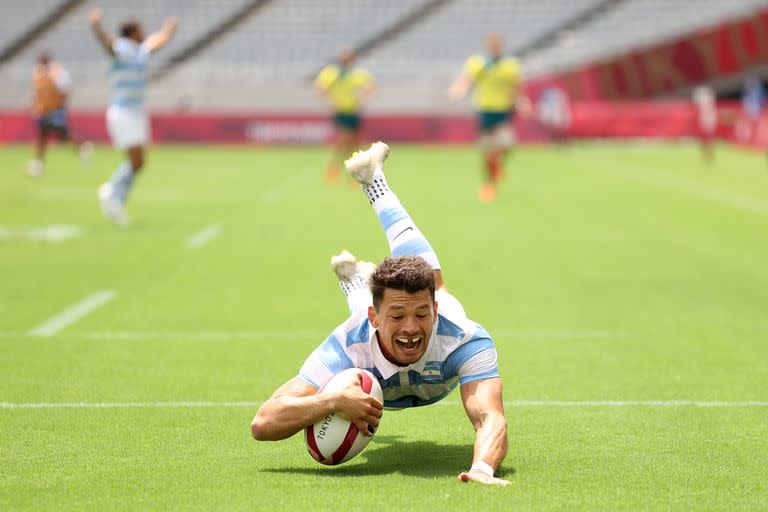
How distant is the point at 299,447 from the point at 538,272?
768cm

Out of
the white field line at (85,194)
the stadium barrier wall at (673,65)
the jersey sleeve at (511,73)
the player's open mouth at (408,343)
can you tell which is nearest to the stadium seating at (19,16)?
the stadium barrier wall at (673,65)

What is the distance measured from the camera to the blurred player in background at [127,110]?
17453 mm

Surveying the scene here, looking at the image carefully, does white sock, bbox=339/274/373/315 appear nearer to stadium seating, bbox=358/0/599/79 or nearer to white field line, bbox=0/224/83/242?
white field line, bbox=0/224/83/242

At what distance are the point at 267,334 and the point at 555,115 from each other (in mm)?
32207

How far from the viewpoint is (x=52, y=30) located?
1955 inches

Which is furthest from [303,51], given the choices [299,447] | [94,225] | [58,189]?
[299,447]

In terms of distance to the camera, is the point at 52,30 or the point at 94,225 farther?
the point at 52,30

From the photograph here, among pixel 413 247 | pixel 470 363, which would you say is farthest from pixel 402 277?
pixel 413 247

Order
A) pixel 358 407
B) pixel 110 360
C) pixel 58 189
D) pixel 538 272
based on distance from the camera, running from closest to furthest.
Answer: pixel 358 407 < pixel 110 360 < pixel 538 272 < pixel 58 189

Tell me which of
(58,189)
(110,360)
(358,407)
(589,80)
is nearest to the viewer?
(358,407)

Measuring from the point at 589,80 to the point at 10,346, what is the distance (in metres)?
40.1

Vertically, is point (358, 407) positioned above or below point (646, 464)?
above

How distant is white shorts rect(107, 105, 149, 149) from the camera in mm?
17719

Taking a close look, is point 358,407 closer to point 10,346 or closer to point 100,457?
point 100,457
